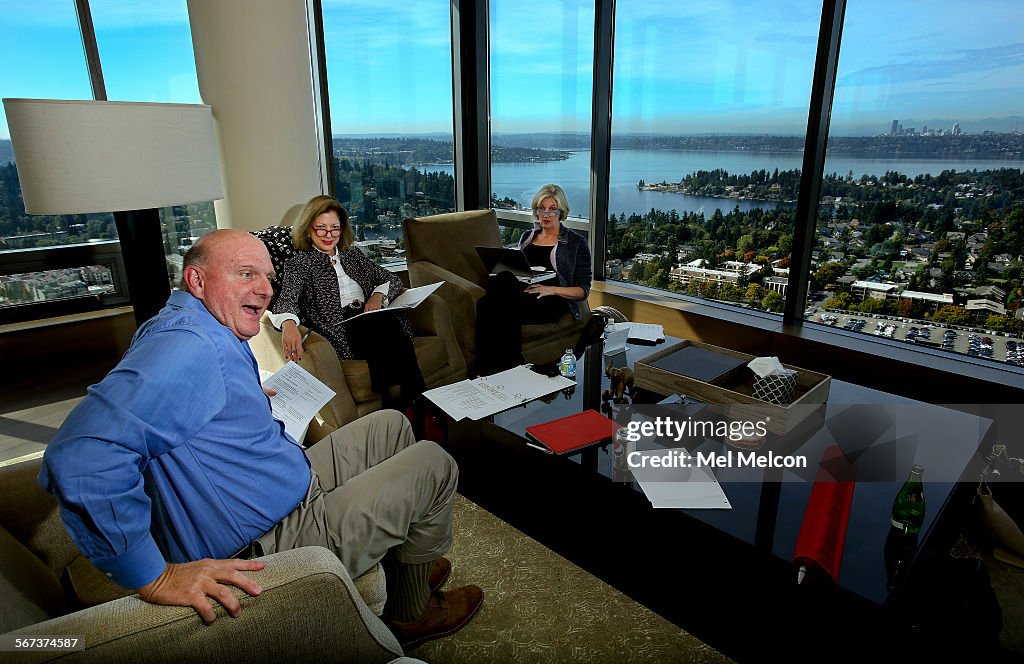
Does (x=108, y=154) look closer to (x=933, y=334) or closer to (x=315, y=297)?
(x=315, y=297)

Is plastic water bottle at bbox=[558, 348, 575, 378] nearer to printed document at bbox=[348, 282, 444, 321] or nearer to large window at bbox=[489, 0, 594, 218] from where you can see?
printed document at bbox=[348, 282, 444, 321]

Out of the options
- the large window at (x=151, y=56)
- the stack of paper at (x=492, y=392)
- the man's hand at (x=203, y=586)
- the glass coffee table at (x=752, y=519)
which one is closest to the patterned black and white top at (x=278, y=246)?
the large window at (x=151, y=56)

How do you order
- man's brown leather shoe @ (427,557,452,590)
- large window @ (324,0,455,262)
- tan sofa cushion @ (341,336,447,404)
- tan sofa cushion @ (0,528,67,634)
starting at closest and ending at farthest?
1. tan sofa cushion @ (0,528,67,634)
2. man's brown leather shoe @ (427,557,452,590)
3. tan sofa cushion @ (341,336,447,404)
4. large window @ (324,0,455,262)

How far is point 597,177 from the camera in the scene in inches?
167

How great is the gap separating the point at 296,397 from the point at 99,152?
102 centimetres

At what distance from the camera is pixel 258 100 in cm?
354

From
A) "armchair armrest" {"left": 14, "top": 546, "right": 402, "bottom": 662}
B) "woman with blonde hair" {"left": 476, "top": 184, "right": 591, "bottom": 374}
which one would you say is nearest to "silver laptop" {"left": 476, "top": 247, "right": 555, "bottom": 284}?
"woman with blonde hair" {"left": 476, "top": 184, "right": 591, "bottom": 374}

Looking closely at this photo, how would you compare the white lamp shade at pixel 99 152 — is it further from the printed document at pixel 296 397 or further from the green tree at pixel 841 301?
the green tree at pixel 841 301

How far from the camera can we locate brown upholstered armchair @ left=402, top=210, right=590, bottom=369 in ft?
10.7

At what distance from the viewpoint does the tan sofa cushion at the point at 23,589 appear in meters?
1.07

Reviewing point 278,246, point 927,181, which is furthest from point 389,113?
point 927,181

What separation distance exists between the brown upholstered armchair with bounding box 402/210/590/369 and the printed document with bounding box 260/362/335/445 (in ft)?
3.80

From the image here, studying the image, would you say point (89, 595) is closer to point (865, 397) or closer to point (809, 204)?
point (865, 397)

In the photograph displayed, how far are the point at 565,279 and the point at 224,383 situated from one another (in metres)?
2.44
